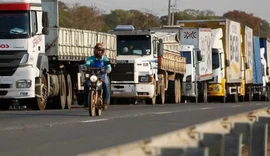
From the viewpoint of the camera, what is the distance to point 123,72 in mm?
33375

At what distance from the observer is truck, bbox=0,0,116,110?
955 inches

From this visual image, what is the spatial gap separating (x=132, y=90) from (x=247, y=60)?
19395mm

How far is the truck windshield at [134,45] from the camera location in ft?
109

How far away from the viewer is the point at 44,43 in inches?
1017

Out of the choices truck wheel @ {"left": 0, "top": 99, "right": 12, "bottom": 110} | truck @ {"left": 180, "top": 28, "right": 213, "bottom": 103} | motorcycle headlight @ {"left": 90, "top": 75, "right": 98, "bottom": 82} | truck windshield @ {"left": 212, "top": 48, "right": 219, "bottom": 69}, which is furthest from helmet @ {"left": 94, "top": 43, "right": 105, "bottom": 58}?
truck windshield @ {"left": 212, "top": 48, "right": 219, "bottom": 69}

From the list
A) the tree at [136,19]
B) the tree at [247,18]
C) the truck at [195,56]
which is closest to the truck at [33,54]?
the truck at [195,56]

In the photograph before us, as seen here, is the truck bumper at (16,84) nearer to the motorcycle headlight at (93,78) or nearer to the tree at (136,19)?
the motorcycle headlight at (93,78)

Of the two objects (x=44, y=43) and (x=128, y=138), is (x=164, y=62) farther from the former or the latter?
(x=128, y=138)

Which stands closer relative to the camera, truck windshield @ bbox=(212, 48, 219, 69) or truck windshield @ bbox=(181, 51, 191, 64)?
truck windshield @ bbox=(181, 51, 191, 64)

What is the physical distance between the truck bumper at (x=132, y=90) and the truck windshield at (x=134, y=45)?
1.36 meters

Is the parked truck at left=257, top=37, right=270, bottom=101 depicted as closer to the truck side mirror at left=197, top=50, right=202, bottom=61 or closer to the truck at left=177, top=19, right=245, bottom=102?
the truck at left=177, top=19, right=245, bottom=102

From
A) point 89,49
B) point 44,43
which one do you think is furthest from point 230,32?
point 44,43

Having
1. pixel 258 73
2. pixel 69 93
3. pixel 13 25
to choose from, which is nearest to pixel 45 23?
pixel 13 25

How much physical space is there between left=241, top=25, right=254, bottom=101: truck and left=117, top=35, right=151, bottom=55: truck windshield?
58.2 feet
